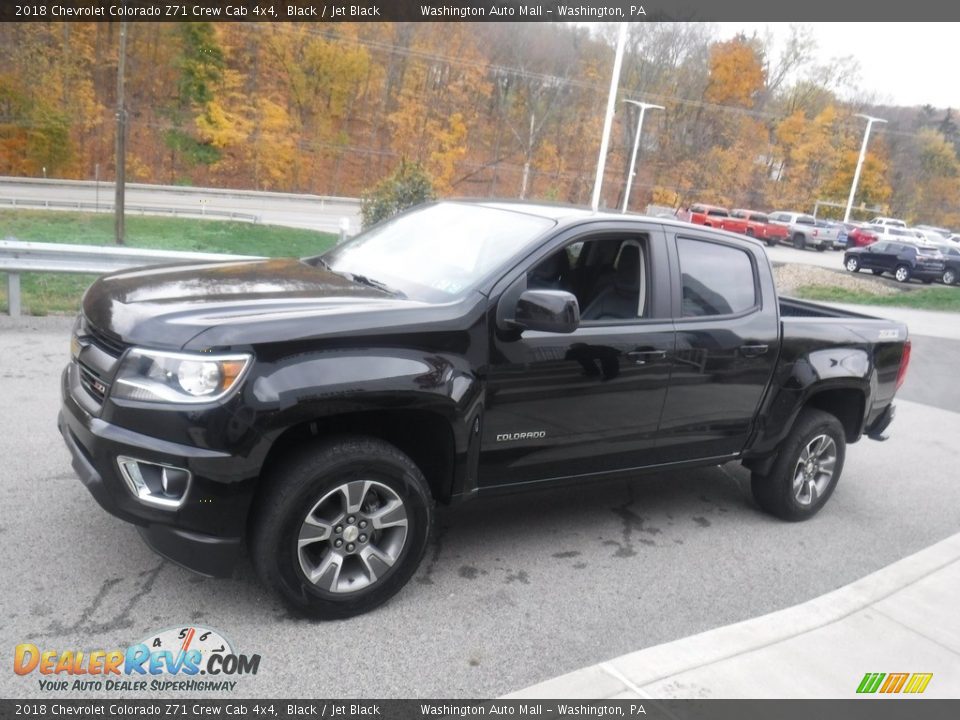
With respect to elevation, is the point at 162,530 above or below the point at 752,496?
above

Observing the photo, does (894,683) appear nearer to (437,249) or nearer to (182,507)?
(437,249)

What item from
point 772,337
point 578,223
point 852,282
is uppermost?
point 578,223

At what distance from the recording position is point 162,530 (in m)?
3.08

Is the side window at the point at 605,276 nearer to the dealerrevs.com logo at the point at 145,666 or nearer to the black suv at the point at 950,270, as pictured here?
the dealerrevs.com logo at the point at 145,666

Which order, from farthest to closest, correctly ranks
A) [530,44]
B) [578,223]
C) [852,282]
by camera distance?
[530,44] → [852,282] → [578,223]

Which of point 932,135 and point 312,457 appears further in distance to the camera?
point 932,135

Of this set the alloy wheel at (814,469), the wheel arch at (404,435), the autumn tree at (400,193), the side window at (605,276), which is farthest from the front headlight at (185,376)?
the autumn tree at (400,193)

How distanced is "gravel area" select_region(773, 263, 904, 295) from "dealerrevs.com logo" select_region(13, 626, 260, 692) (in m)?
22.0

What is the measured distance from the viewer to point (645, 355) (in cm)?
414

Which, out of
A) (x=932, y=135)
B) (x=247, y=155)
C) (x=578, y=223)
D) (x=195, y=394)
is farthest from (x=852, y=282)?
(x=932, y=135)

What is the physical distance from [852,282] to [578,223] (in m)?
24.4

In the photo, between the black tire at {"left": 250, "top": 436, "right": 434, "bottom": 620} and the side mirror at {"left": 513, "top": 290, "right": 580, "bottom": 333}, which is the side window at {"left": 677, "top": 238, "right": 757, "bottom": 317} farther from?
the black tire at {"left": 250, "top": 436, "right": 434, "bottom": 620}

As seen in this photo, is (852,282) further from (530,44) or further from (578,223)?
(530,44)

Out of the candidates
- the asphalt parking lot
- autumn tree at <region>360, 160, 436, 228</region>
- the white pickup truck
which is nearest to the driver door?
the asphalt parking lot
